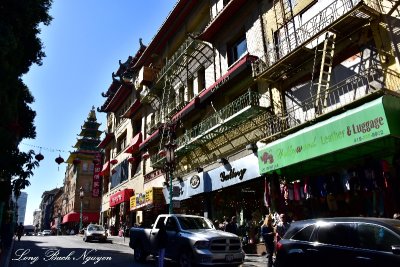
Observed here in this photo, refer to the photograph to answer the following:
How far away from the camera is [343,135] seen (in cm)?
1059

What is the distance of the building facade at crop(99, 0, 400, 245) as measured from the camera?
11.1 meters

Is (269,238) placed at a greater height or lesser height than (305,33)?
lesser

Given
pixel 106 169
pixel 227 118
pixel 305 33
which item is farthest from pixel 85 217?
pixel 305 33

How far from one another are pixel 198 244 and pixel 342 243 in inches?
176

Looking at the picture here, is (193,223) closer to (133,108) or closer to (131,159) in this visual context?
(131,159)

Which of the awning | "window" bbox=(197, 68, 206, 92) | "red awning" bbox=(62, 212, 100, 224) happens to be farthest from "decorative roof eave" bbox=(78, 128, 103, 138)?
"window" bbox=(197, 68, 206, 92)

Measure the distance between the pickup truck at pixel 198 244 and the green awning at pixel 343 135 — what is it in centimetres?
383

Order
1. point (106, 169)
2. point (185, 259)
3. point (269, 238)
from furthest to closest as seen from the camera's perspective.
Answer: point (106, 169)
point (269, 238)
point (185, 259)

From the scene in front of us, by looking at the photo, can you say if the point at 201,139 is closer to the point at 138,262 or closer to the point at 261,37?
the point at 261,37

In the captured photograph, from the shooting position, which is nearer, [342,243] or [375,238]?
[375,238]

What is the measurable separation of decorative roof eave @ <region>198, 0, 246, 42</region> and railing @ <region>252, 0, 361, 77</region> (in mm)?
4563

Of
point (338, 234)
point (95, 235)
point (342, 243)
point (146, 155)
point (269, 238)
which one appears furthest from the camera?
point (146, 155)

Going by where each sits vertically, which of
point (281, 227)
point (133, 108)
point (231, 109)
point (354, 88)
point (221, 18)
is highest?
point (221, 18)

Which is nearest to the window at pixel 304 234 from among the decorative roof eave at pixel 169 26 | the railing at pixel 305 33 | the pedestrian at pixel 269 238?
the pedestrian at pixel 269 238
